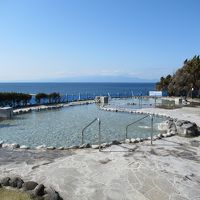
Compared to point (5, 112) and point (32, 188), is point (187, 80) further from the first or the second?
point (32, 188)

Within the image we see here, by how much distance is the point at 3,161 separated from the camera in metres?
8.69

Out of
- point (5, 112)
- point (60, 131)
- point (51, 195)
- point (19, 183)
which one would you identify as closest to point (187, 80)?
point (5, 112)

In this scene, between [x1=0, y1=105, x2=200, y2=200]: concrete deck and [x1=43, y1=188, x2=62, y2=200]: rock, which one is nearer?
[x1=43, y1=188, x2=62, y2=200]: rock

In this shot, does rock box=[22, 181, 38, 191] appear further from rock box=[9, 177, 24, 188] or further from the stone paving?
the stone paving

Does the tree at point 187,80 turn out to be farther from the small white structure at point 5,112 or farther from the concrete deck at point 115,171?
the concrete deck at point 115,171

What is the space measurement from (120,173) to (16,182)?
2.71 meters

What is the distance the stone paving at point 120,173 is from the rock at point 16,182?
1.70 feet

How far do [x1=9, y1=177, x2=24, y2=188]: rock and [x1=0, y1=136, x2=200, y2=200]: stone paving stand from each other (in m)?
0.52

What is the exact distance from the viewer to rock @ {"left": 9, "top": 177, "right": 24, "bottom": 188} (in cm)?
670

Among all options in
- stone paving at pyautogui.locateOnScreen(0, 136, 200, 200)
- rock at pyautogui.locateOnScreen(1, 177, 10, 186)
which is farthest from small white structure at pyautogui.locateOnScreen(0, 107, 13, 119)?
rock at pyautogui.locateOnScreen(1, 177, 10, 186)

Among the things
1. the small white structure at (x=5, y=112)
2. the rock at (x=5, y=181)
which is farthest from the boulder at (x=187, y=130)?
the small white structure at (x=5, y=112)

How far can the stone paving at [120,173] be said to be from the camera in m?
6.59

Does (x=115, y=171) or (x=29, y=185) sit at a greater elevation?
(x=29, y=185)

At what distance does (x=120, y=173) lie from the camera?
7723mm
